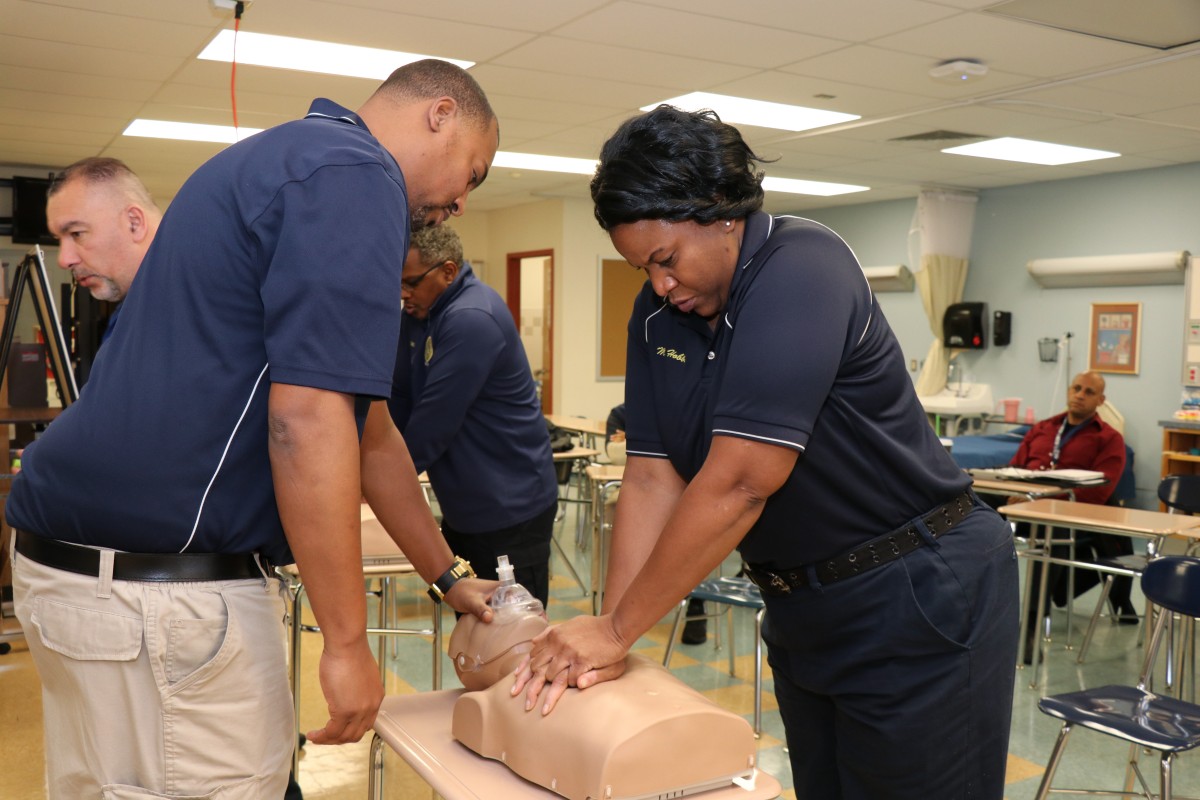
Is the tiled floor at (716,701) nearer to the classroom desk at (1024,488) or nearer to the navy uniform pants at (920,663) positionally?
the classroom desk at (1024,488)

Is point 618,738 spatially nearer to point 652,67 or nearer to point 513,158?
point 652,67

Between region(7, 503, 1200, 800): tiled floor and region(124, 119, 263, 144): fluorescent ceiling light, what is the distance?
4.01 meters

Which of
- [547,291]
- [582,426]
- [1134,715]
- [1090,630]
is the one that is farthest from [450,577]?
[547,291]

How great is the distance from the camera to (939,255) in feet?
31.9

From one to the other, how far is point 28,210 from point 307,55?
4778 millimetres

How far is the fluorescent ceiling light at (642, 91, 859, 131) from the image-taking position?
615 cm

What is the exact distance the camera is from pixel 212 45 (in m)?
5.04

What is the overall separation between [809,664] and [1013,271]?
8.92m

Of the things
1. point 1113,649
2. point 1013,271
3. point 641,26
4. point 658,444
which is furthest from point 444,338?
point 1013,271

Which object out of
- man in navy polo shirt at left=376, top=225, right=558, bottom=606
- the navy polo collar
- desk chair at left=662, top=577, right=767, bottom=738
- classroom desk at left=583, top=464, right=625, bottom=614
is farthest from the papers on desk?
the navy polo collar

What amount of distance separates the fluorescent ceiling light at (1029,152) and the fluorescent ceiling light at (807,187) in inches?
76.0

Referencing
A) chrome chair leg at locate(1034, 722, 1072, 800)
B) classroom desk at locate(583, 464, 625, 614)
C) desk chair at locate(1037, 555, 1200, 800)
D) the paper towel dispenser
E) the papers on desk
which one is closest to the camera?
desk chair at locate(1037, 555, 1200, 800)

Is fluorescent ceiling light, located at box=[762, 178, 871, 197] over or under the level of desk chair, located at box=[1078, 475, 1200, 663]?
over

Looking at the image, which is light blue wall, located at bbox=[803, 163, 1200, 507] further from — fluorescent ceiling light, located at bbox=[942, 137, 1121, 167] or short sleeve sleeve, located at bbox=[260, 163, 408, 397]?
short sleeve sleeve, located at bbox=[260, 163, 408, 397]
